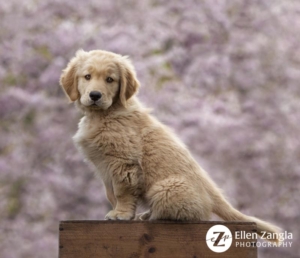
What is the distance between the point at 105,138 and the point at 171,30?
18.1 ft

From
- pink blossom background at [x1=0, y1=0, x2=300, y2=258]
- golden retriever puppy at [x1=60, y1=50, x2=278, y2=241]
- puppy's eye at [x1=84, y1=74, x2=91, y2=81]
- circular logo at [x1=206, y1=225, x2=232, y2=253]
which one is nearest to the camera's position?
circular logo at [x1=206, y1=225, x2=232, y2=253]

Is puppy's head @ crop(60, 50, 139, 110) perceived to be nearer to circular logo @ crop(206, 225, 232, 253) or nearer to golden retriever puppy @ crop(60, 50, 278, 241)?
golden retriever puppy @ crop(60, 50, 278, 241)

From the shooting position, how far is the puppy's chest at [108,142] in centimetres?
271

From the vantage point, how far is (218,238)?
2.51 meters

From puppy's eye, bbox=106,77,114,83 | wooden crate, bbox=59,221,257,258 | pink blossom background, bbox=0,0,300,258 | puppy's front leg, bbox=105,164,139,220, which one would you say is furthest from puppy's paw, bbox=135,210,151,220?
pink blossom background, bbox=0,0,300,258

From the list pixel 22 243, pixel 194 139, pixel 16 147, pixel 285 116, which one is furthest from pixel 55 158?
pixel 285 116

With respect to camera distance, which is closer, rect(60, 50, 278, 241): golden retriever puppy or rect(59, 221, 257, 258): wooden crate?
rect(59, 221, 257, 258): wooden crate

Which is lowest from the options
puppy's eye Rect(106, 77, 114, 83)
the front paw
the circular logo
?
the circular logo

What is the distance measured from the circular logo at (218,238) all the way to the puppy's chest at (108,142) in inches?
19.4

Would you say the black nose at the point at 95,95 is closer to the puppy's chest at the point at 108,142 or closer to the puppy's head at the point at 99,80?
the puppy's head at the point at 99,80

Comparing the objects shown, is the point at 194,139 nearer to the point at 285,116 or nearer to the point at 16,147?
the point at 285,116

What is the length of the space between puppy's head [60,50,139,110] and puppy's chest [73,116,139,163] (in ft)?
0.34

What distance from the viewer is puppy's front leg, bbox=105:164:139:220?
268 centimetres

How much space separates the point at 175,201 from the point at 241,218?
0.35 metres
